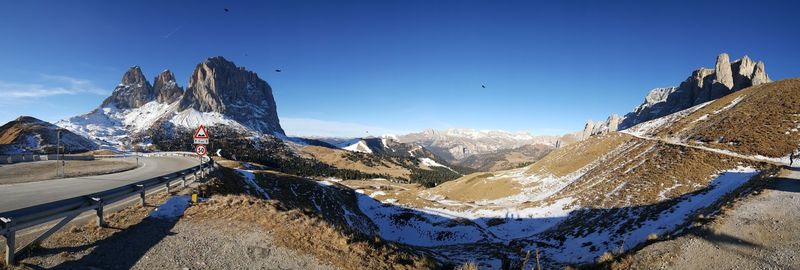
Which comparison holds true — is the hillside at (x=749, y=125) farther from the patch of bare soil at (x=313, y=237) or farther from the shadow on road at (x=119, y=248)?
the shadow on road at (x=119, y=248)

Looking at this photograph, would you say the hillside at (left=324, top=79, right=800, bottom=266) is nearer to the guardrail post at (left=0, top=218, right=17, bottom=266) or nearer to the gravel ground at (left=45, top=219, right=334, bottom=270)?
the gravel ground at (left=45, top=219, right=334, bottom=270)

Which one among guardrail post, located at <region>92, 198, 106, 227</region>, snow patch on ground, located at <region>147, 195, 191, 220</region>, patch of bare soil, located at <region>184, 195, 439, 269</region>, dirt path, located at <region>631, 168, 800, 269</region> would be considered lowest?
dirt path, located at <region>631, 168, 800, 269</region>

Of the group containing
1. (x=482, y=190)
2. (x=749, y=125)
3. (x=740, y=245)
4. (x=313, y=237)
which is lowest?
(x=482, y=190)

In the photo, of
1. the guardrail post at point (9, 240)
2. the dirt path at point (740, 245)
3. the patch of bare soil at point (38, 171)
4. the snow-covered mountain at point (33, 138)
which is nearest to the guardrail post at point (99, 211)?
the guardrail post at point (9, 240)

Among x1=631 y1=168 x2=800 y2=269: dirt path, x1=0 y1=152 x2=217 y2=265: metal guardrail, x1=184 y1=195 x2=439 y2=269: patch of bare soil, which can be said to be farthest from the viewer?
x1=631 y1=168 x2=800 y2=269: dirt path

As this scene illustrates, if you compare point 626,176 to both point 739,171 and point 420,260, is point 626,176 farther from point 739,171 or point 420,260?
point 420,260

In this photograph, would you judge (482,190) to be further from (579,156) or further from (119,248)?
(119,248)

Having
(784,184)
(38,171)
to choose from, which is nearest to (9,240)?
(784,184)

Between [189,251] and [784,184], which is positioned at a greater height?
[784,184]

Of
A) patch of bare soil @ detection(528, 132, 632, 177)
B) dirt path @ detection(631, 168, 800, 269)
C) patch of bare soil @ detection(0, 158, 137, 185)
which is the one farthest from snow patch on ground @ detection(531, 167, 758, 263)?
patch of bare soil @ detection(0, 158, 137, 185)
